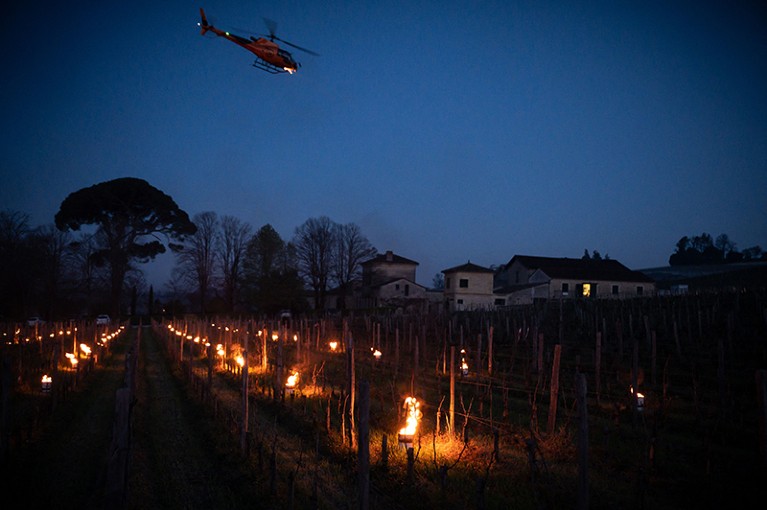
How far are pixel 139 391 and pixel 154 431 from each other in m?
4.42

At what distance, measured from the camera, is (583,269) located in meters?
49.2

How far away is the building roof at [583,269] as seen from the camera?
47.5m

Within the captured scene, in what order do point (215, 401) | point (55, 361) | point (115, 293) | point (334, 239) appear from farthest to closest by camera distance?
point (334, 239) → point (115, 293) → point (55, 361) → point (215, 401)

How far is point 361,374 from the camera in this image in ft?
51.7

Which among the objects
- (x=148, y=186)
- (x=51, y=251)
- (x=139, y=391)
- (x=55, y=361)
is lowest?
(x=139, y=391)

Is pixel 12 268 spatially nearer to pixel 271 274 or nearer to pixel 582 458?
pixel 271 274

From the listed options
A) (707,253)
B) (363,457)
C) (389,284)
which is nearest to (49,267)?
(389,284)

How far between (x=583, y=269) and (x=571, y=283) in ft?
11.1

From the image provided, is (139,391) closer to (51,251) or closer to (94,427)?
(94,427)

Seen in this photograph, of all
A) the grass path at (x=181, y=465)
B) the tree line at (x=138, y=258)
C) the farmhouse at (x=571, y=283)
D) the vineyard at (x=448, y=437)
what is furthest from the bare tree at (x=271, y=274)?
the grass path at (x=181, y=465)

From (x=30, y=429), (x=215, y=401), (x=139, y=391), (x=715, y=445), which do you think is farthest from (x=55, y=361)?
(x=715, y=445)

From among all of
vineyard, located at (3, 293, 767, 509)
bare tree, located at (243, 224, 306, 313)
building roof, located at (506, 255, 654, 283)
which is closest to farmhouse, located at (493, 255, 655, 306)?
building roof, located at (506, 255, 654, 283)

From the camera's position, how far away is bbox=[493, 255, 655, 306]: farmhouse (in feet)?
152

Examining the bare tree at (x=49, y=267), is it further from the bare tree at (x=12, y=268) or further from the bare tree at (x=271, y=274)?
the bare tree at (x=271, y=274)
